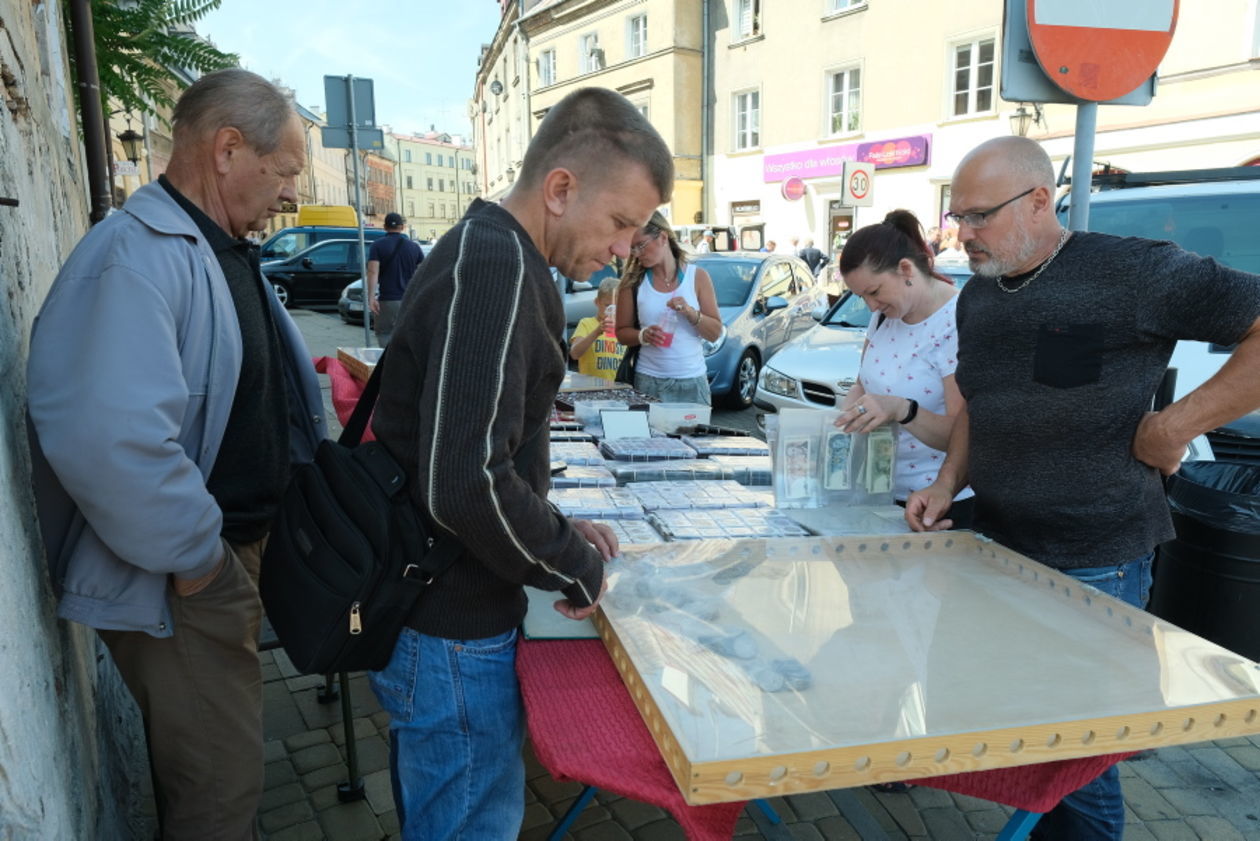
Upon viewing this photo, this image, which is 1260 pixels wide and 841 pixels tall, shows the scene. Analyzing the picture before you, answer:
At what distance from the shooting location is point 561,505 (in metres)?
2.35

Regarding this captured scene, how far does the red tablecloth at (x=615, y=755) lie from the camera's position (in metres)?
1.28

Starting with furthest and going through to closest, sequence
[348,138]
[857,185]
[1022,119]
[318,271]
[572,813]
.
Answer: [318,271]
[1022,119]
[857,185]
[348,138]
[572,813]

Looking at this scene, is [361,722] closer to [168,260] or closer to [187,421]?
[187,421]

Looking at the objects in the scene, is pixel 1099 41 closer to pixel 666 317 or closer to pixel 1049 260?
pixel 1049 260

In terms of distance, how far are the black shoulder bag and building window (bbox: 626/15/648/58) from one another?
87.6 feet

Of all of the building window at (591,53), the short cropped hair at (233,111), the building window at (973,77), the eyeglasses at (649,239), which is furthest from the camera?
the building window at (591,53)

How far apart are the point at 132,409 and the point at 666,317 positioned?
3151 mm

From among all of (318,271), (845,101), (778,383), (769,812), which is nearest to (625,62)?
(845,101)

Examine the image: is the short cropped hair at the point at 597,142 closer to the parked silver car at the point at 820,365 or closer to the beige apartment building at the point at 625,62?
the parked silver car at the point at 820,365

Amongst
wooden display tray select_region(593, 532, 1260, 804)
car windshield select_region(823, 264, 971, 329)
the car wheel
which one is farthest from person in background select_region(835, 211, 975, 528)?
the car wheel

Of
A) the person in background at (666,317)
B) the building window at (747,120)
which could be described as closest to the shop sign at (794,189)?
the building window at (747,120)

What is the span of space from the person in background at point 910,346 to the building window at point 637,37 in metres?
25.3

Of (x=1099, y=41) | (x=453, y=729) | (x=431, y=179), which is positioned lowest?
(x=453, y=729)

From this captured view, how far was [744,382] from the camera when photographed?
29.0ft
